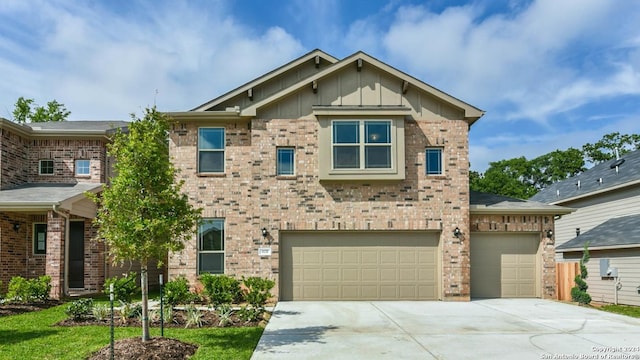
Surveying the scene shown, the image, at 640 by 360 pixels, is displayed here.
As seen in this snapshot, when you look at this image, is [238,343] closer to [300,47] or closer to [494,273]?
[494,273]

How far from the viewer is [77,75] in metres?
20.9

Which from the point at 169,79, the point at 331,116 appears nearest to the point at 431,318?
the point at 331,116

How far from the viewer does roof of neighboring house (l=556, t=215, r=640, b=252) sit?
15102 mm

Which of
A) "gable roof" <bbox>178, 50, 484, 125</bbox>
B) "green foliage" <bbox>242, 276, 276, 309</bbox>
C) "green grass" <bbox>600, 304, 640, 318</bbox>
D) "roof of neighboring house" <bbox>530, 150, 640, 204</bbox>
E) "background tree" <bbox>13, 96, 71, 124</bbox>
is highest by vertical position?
"background tree" <bbox>13, 96, 71, 124</bbox>

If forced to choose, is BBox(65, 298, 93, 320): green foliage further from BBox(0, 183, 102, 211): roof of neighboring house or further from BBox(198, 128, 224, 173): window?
BBox(198, 128, 224, 173): window

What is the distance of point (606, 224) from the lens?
1866 cm

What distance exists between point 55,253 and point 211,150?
5.44 metres

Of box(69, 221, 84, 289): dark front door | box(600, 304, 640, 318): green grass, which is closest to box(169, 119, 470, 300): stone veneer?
box(600, 304, 640, 318): green grass

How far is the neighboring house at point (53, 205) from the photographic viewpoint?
1474cm

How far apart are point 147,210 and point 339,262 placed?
764cm

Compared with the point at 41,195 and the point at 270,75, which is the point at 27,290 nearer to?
the point at 41,195

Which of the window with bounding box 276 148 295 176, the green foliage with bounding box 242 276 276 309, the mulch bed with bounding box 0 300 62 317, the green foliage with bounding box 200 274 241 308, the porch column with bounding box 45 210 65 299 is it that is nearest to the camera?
the green foliage with bounding box 242 276 276 309

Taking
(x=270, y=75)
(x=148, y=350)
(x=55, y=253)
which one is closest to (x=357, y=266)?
(x=270, y=75)

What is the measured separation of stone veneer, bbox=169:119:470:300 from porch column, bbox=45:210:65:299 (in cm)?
315
